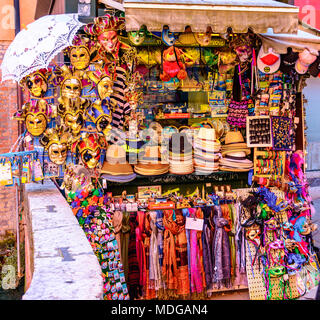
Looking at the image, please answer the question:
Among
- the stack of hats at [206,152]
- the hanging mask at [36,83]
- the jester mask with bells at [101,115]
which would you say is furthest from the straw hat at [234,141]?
the hanging mask at [36,83]

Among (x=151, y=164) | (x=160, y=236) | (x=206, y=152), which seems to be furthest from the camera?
(x=206, y=152)

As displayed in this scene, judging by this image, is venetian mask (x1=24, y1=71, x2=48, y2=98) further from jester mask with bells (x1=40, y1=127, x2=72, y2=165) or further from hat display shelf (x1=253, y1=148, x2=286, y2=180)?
hat display shelf (x1=253, y1=148, x2=286, y2=180)

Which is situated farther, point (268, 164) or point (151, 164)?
point (268, 164)

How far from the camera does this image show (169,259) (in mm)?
5234

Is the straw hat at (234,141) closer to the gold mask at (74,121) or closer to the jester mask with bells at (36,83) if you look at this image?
the gold mask at (74,121)

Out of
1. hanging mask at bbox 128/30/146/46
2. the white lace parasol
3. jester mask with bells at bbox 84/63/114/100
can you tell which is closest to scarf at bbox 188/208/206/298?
jester mask with bells at bbox 84/63/114/100

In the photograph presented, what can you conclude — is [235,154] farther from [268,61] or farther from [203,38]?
[203,38]

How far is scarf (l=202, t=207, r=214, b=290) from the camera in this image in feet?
17.4

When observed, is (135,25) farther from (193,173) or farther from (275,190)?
(275,190)

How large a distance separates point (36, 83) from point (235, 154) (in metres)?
2.71

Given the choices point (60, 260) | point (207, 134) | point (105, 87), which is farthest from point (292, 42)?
point (60, 260)

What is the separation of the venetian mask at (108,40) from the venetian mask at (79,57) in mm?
214

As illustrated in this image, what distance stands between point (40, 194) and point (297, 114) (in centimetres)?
371
